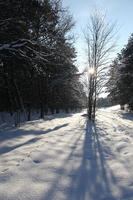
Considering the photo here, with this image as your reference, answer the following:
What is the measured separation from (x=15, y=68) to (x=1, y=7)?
11.2ft

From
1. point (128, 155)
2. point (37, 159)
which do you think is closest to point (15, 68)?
point (37, 159)

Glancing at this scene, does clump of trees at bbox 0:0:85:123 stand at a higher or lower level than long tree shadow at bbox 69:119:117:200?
higher

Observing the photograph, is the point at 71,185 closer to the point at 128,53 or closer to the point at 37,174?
the point at 37,174

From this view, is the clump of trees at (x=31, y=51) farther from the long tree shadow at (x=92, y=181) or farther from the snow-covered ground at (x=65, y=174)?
the long tree shadow at (x=92, y=181)

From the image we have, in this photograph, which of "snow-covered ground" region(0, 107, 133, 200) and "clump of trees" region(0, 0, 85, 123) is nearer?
"snow-covered ground" region(0, 107, 133, 200)

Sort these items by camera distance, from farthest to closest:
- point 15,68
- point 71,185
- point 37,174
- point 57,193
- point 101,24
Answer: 1. point 101,24
2. point 15,68
3. point 37,174
4. point 71,185
5. point 57,193

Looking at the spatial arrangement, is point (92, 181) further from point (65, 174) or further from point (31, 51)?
point (31, 51)

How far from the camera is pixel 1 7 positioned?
301 inches

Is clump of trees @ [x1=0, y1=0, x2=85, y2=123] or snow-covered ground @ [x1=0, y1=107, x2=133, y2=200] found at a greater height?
clump of trees @ [x1=0, y1=0, x2=85, y2=123]

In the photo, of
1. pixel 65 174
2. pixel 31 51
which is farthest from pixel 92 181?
pixel 31 51

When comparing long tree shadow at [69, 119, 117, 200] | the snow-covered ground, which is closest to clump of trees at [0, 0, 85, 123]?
the snow-covered ground

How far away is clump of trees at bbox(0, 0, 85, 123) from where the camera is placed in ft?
25.6

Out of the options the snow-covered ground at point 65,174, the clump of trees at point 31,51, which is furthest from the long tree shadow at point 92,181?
the clump of trees at point 31,51

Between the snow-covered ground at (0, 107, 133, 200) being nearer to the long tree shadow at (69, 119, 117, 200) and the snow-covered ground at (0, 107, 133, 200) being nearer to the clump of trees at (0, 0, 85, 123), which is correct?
the long tree shadow at (69, 119, 117, 200)
